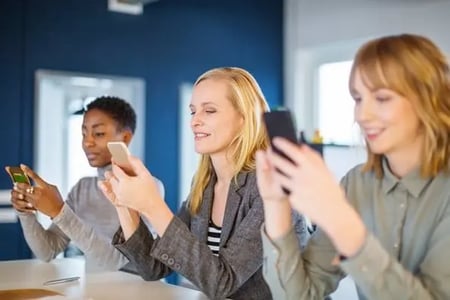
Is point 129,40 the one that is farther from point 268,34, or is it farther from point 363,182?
point 363,182

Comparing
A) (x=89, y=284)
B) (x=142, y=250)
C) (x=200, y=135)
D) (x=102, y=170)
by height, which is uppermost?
(x=200, y=135)

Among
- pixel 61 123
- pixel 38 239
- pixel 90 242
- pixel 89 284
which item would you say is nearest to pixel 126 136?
pixel 38 239

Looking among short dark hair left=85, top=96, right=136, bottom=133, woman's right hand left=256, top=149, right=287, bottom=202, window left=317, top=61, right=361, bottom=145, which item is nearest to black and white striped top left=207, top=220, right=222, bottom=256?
woman's right hand left=256, top=149, right=287, bottom=202

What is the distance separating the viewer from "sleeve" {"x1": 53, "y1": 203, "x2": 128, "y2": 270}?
1.67 m

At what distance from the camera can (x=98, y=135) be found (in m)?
2.18

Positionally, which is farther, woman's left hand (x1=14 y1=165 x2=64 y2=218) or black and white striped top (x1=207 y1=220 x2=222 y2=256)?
woman's left hand (x1=14 y1=165 x2=64 y2=218)

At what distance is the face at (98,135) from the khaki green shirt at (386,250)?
3.92ft

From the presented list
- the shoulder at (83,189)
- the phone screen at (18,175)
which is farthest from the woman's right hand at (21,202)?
the shoulder at (83,189)

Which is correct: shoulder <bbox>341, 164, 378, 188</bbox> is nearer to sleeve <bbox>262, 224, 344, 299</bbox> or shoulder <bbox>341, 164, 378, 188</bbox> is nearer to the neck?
sleeve <bbox>262, 224, 344, 299</bbox>

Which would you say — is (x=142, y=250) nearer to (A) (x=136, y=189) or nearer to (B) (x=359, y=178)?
(A) (x=136, y=189)

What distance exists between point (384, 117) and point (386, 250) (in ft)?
0.69

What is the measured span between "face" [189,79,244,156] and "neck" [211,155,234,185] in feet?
0.09

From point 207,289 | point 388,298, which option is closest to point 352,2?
point 207,289

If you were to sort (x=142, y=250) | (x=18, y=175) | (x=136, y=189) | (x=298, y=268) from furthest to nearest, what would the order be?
(x=18, y=175) → (x=142, y=250) → (x=136, y=189) → (x=298, y=268)
